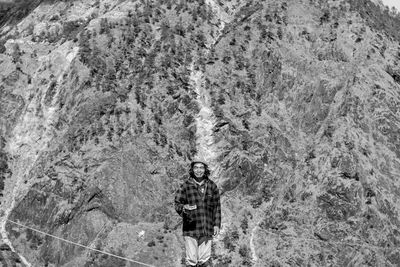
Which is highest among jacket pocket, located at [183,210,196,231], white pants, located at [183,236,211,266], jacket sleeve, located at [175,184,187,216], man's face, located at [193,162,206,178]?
man's face, located at [193,162,206,178]

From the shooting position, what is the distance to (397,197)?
81.4 ft

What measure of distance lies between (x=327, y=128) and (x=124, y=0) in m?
12.7

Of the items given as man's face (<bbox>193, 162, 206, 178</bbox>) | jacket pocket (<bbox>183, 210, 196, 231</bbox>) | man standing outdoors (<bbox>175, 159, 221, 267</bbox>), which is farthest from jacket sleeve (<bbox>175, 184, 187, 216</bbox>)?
man's face (<bbox>193, 162, 206, 178</bbox>)

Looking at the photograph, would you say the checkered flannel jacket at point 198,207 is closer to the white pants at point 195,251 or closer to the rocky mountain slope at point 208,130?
the white pants at point 195,251

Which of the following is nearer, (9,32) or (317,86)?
(317,86)

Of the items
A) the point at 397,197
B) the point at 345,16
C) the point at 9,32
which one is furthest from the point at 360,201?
the point at 9,32

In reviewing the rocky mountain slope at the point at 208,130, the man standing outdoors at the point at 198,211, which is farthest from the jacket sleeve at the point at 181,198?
the rocky mountain slope at the point at 208,130

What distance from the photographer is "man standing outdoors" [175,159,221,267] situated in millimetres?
10836

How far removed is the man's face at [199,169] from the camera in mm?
10609

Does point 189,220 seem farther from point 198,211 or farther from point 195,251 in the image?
point 195,251

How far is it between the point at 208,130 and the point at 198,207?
51.3 ft

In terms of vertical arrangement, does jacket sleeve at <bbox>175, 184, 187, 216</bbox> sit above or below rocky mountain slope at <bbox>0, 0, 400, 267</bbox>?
above

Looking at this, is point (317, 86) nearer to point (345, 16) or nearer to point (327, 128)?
point (327, 128)

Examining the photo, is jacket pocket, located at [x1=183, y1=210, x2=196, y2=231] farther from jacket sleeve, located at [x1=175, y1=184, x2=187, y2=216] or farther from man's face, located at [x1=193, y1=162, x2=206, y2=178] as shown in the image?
man's face, located at [x1=193, y1=162, x2=206, y2=178]
